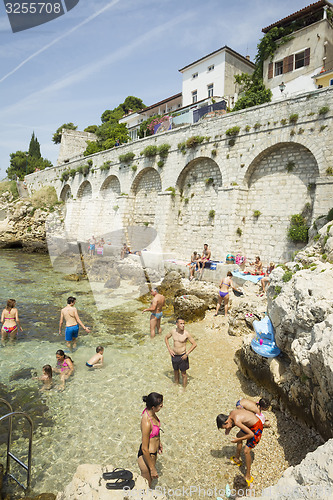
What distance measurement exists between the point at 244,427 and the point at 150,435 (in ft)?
4.36

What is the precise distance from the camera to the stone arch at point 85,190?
27069 millimetres

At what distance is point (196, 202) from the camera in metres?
15.8

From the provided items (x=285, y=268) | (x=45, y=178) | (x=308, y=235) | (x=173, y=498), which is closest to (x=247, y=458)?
(x=173, y=498)

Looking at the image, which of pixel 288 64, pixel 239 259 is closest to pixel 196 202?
pixel 239 259

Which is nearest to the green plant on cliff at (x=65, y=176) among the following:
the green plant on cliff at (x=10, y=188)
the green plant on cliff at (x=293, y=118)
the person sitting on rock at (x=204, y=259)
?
the green plant on cliff at (x=10, y=188)

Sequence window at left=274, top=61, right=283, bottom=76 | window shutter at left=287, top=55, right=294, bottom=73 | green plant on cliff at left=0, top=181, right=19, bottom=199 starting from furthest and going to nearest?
green plant on cliff at left=0, top=181, right=19, bottom=199 → window at left=274, top=61, right=283, bottom=76 → window shutter at left=287, top=55, right=294, bottom=73

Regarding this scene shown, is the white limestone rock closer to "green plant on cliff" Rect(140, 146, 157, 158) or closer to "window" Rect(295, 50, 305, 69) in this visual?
"green plant on cliff" Rect(140, 146, 157, 158)

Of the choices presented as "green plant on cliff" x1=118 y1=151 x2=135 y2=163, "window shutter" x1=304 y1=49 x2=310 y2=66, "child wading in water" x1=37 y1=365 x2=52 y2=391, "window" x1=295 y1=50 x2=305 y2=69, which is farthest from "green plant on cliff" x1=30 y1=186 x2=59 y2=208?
"child wading in water" x1=37 y1=365 x2=52 y2=391

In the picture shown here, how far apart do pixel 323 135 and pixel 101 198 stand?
18149 millimetres

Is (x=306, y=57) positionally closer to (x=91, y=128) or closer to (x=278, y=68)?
(x=278, y=68)

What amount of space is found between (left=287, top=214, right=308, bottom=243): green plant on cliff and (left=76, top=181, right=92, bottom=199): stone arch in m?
20.4

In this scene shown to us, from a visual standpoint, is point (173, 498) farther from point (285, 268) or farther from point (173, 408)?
point (285, 268)

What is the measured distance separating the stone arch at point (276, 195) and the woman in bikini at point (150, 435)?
9.63 metres

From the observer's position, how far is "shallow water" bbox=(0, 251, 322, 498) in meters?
4.02
